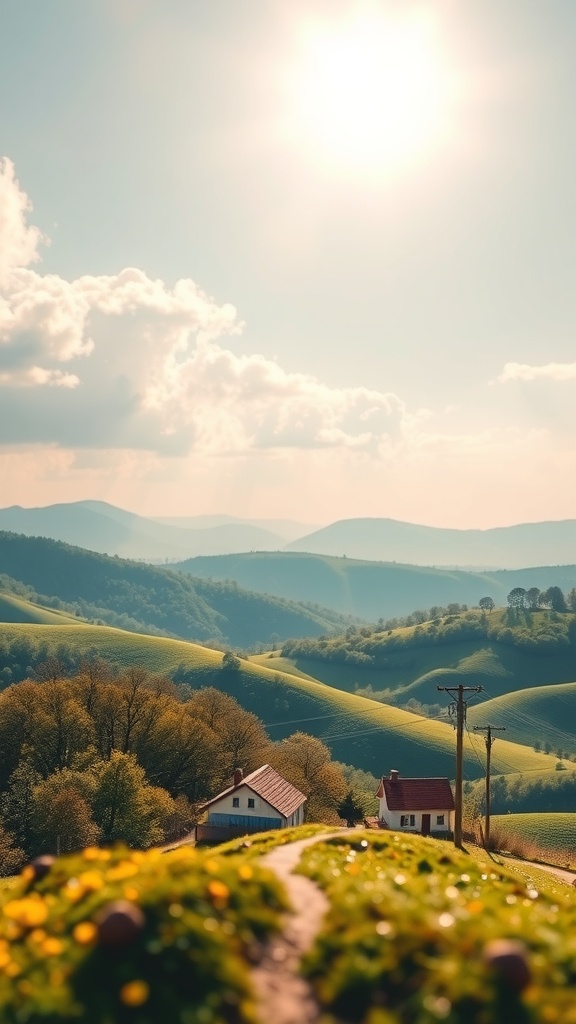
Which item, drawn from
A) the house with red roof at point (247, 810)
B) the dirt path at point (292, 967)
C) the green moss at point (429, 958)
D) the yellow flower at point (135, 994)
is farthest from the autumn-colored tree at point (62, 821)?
the yellow flower at point (135, 994)

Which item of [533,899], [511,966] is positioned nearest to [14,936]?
[511,966]

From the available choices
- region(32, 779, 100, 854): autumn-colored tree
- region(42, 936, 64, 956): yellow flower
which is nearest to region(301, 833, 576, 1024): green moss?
region(42, 936, 64, 956): yellow flower

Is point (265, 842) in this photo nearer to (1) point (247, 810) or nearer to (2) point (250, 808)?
(2) point (250, 808)

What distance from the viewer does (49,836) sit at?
2435 inches

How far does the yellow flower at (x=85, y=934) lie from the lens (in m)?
11.0

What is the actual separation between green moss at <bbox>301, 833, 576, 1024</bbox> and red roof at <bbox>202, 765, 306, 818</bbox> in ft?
167

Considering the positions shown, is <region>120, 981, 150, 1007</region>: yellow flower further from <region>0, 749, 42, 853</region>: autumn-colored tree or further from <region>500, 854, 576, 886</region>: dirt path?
<region>0, 749, 42, 853</region>: autumn-colored tree

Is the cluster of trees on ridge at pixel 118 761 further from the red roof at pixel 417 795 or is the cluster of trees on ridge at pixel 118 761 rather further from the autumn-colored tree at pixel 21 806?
the red roof at pixel 417 795

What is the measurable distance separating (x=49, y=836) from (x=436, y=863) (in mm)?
49453

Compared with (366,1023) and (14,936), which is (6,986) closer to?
(14,936)

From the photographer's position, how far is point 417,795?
70375mm

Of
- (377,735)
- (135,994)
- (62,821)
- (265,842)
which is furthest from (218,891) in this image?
(377,735)

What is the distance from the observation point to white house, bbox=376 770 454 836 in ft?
228

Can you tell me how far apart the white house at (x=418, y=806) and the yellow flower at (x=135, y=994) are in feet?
206
